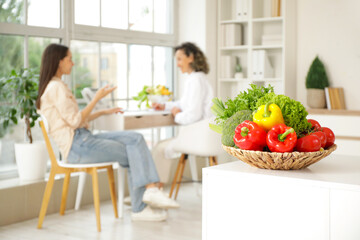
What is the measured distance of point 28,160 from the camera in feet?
13.9

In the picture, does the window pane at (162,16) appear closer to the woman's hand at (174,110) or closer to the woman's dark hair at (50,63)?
the woman's hand at (174,110)

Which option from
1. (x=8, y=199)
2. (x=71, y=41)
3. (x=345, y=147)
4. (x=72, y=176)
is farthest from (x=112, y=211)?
(x=345, y=147)

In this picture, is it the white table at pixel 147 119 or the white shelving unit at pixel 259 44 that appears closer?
the white table at pixel 147 119

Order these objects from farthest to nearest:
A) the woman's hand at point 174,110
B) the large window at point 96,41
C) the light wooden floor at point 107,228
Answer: the woman's hand at point 174,110 < the large window at point 96,41 < the light wooden floor at point 107,228

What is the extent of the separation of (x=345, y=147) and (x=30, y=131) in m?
2.81

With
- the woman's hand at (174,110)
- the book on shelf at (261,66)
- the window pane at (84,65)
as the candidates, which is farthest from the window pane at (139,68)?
the book on shelf at (261,66)

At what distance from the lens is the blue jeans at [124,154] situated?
392cm

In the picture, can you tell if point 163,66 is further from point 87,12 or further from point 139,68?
point 87,12

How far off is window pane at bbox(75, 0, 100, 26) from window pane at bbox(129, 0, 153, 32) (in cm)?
45

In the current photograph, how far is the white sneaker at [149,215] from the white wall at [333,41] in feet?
7.58

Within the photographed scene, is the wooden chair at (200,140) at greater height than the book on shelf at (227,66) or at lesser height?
lesser

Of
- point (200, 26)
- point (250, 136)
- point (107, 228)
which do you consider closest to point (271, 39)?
point (200, 26)

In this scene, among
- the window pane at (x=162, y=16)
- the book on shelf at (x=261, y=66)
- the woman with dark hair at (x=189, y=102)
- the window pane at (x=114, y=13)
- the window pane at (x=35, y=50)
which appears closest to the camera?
the window pane at (x=35, y=50)

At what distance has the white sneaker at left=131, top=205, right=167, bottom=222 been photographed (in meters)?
4.09
